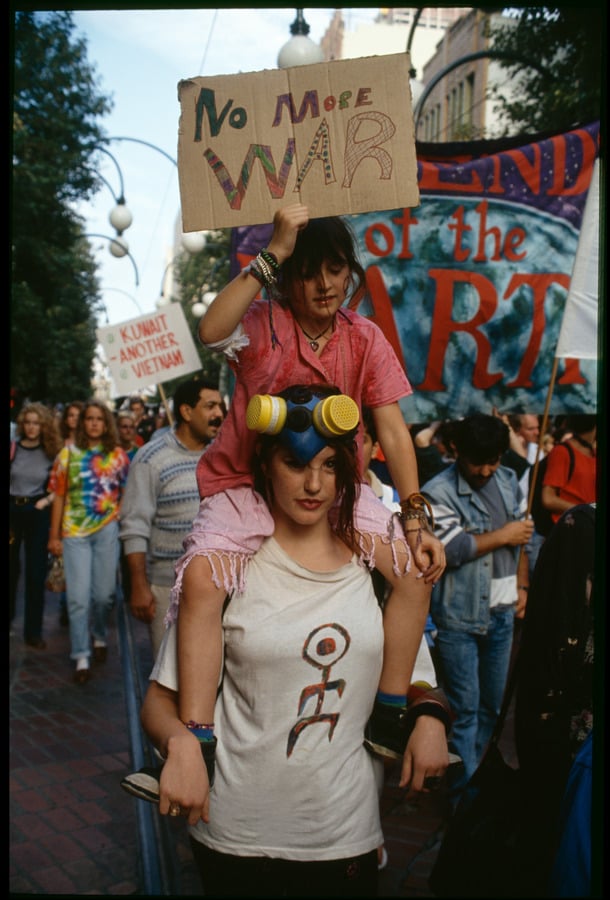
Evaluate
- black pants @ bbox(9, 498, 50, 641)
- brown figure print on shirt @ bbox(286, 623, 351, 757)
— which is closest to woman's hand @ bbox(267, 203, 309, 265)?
brown figure print on shirt @ bbox(286, 623, 351, 757)

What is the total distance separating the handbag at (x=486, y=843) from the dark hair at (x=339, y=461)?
0.87m

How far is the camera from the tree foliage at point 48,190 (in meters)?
19.9

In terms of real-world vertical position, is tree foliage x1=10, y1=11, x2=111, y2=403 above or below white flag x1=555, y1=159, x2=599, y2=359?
above

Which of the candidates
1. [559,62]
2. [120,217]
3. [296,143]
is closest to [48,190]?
[120,217]

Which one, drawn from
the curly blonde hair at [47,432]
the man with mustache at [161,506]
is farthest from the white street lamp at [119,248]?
the man with mustache at [161,506]

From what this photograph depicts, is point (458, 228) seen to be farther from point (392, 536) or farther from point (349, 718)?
point (349, 718)

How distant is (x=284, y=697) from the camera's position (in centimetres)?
216

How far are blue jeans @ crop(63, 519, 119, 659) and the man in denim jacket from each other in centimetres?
354

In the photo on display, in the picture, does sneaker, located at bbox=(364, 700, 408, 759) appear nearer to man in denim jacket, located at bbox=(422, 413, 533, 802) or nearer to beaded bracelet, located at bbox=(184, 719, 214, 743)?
beaded bracelet, located at bbox=(184, 719, 214, 743)

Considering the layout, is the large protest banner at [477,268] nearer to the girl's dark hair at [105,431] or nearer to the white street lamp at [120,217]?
the girl's dark hair at [105,431]

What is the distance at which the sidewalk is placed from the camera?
12.9 ft

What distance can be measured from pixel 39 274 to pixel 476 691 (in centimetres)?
2254

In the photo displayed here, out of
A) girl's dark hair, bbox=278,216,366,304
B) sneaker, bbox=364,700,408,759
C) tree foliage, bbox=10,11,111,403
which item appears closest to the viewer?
sneaker, bbox=364,700,408,759

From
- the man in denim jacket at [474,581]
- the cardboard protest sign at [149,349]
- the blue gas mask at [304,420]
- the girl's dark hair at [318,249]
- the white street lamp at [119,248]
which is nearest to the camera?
the blue gas mask at [304,420]
